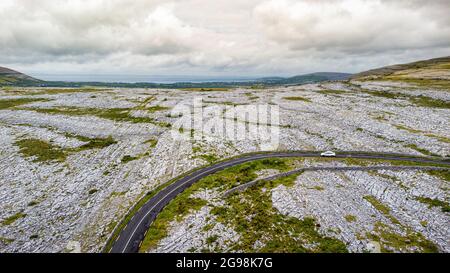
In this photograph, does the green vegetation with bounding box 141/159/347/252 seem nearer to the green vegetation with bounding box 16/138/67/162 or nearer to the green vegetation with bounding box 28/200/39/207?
the green vegetation with bounding box 28/200/39/207

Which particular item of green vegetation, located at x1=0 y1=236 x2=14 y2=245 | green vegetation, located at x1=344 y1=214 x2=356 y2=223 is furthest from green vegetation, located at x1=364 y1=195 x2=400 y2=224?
green vegetation, located at x1=0 y1=236 x2=14 y2=245

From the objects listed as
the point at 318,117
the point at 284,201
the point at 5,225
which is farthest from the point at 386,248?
the point at 318,117

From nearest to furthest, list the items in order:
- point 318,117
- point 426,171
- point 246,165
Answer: point 426,171 < point 246,165 < point 318,117

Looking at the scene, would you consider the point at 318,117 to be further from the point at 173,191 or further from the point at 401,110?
the point at 173,191

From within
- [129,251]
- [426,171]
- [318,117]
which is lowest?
[129,251]

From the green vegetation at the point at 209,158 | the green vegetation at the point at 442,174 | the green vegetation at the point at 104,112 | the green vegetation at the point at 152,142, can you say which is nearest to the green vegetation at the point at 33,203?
the green vegetation at the point at 152,142

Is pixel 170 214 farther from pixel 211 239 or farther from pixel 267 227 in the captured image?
pixel 267 227
